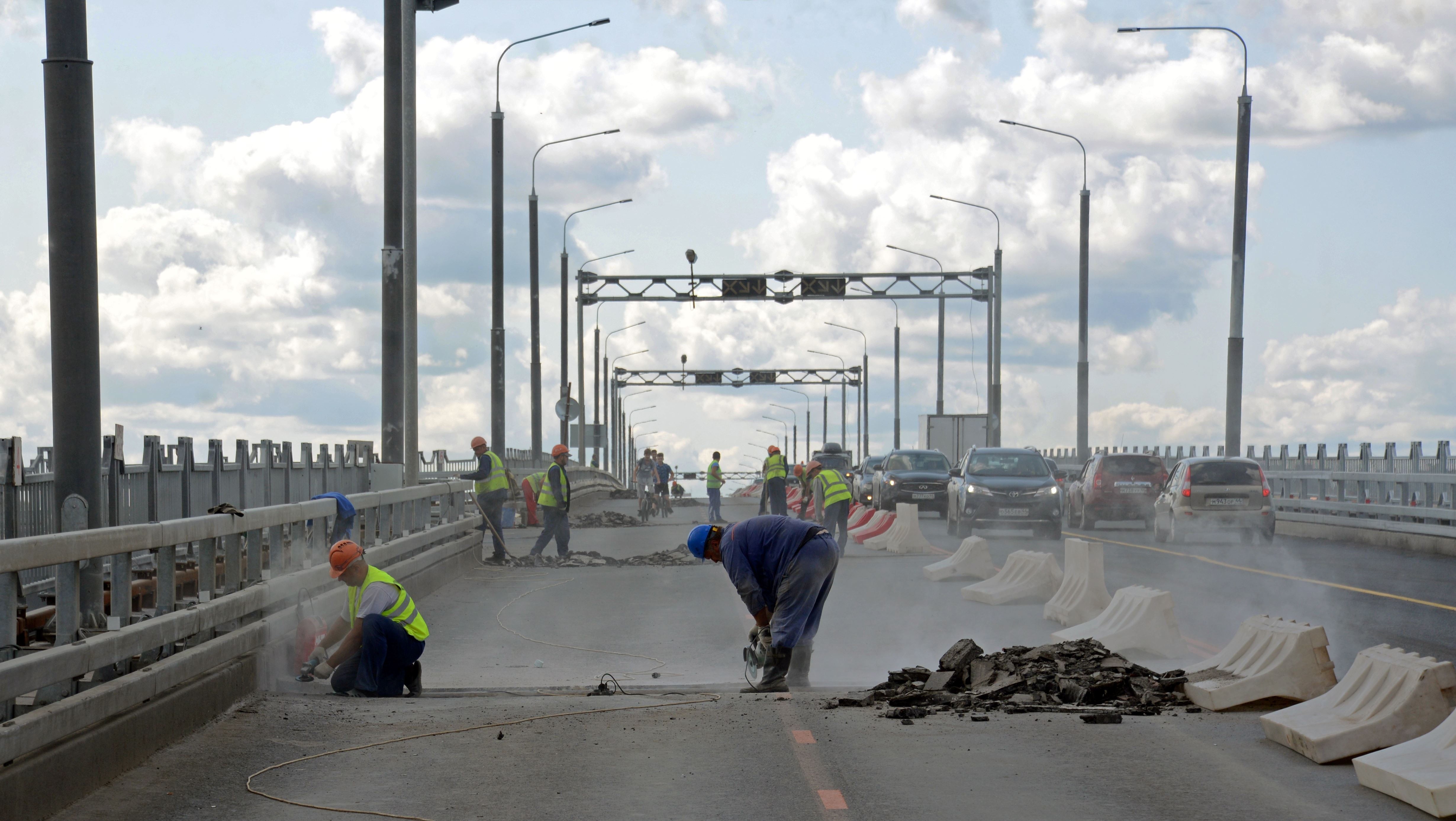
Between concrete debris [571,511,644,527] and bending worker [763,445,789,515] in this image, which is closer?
bending worker [763,445,789,515]

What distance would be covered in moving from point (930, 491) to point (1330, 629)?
23.2m

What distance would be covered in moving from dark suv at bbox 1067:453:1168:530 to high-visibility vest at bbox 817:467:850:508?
9.67 m

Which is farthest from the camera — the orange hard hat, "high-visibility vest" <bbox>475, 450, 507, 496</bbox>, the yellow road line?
"high-visibility vest" <bbox>475, 450, 507, 496</bbox>

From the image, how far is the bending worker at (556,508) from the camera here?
2347 cm

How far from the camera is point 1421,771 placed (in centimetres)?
664

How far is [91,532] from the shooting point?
23.4 ft

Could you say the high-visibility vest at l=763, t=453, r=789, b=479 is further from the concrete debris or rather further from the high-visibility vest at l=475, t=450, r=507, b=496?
the concrete debris

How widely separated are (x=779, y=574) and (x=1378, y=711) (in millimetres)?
4282

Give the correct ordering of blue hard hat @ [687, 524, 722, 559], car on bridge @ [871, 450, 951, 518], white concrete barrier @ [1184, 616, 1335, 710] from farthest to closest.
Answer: car on bridge @ [871, 450, 951, 518]
blue hard hat @ [687, 524, 722, 559]
white concrete barrier @ [1184, 616, 1335, 710]

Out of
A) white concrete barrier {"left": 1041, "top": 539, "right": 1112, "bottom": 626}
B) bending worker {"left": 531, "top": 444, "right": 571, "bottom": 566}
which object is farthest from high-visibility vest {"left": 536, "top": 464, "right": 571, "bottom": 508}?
white concrete barrier {"left": 1041, "top": 539, "right": 1112, "bottom": 626}

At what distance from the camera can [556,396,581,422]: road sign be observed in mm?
46469

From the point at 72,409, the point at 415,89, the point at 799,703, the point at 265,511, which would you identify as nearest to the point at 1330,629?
the point at 799,703

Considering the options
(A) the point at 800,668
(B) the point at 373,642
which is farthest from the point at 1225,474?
(B) the point at 373,642

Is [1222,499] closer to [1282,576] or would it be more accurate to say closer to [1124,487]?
[1124,487]
